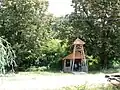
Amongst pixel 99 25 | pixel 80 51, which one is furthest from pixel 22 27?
pixel 99 25

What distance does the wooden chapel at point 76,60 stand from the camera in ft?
79.2

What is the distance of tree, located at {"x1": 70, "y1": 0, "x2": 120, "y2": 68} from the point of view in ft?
82.1

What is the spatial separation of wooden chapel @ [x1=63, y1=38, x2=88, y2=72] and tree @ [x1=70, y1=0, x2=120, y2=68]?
4.19 ft

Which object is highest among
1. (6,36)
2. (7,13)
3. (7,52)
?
(7,13)

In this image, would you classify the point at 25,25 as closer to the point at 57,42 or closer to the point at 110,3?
the point at 57,42

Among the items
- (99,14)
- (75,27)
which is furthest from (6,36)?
(99,14)

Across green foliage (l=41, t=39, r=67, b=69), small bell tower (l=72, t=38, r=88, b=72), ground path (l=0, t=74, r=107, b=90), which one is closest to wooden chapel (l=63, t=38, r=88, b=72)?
small bell tower (l=72, t=38, r=88, b=72)

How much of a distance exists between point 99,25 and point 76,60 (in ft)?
11.3

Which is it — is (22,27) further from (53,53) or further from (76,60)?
(76,60)

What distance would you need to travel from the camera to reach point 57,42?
2639cm

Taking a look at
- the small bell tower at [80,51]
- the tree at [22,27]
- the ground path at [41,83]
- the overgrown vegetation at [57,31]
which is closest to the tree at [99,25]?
the overgrown vegetation at [57,31]

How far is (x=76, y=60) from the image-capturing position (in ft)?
81.6

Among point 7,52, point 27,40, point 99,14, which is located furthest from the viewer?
point 99,14

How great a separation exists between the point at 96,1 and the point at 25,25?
6138mm
